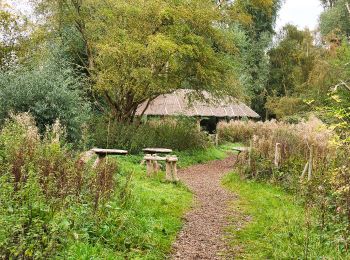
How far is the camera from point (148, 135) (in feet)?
57.0

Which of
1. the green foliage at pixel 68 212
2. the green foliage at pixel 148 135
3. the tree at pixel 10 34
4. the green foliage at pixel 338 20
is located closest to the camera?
the green foliage at pixel 68 212

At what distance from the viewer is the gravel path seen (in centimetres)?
597

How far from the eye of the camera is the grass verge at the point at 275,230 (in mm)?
5410

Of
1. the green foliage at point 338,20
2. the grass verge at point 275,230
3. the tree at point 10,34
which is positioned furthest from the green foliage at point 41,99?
the green foliage at point 338,20

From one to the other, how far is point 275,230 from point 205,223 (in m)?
1.44

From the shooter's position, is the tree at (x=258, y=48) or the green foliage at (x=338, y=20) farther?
the tree at (x=258, y=48)

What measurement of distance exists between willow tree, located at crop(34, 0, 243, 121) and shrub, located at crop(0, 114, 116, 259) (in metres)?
8.68

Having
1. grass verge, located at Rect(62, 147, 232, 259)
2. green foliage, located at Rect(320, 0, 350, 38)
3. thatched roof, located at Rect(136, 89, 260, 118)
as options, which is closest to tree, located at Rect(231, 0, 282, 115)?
green foliage, located at Rect(320, 0, 350, 38)

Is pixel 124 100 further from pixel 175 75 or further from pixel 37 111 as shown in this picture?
pixel 37 111

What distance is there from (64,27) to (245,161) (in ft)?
38.7

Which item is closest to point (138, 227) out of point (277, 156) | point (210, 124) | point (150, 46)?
point (277, 156)

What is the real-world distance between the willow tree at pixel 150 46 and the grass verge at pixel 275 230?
7.73m

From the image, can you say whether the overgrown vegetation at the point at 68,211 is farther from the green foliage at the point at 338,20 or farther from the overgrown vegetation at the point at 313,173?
the green foliage at the point at 338,20

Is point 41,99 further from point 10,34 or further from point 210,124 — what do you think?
point 210,124
